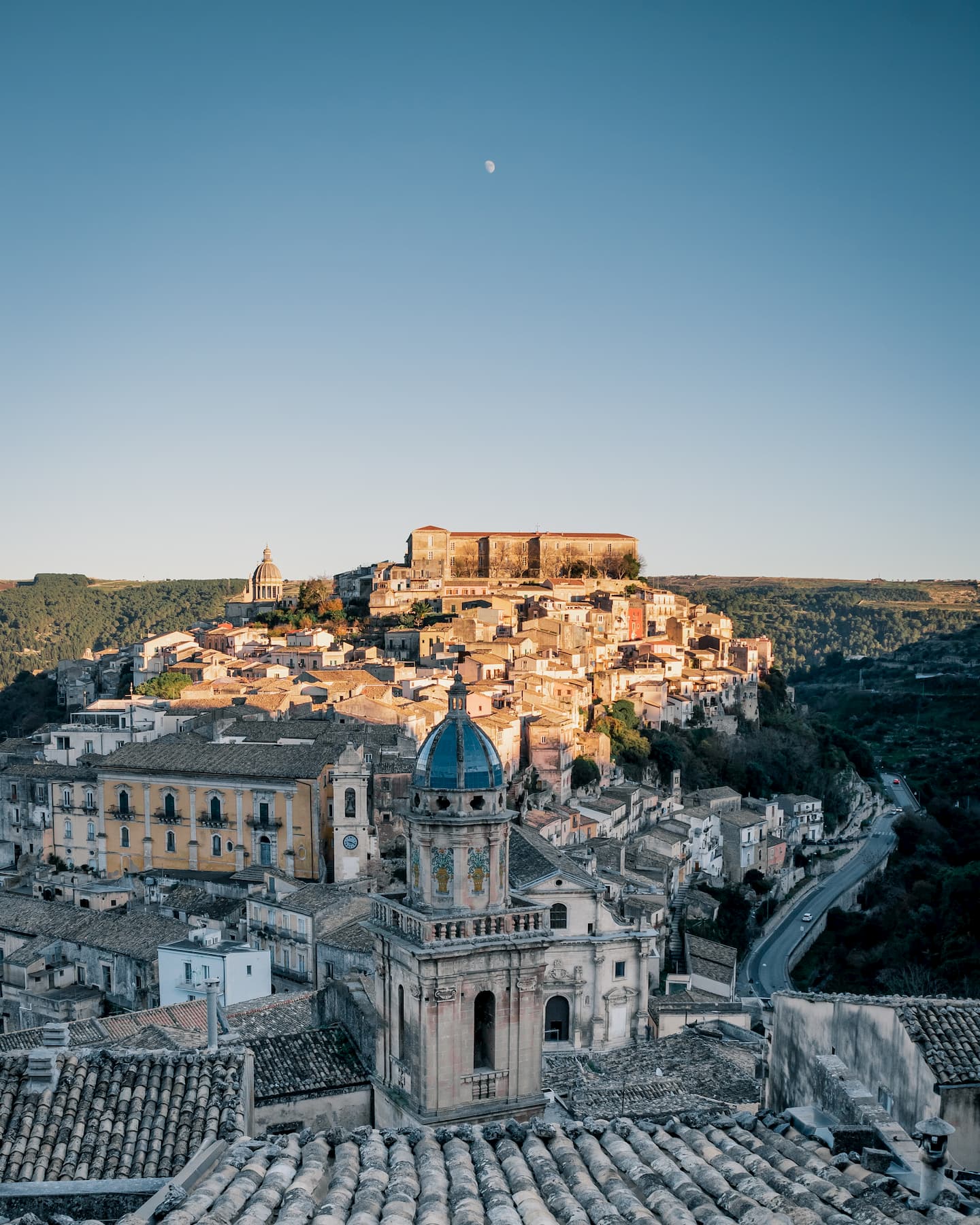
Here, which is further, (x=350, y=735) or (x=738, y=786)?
(x=738, y=786)

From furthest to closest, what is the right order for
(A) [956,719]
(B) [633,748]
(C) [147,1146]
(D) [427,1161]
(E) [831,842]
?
(A) [956,719] < (E) [831,842] < (B) [633,748] < (C) [147,1146] < (D) [427,1161]

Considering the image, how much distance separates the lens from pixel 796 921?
49875mm

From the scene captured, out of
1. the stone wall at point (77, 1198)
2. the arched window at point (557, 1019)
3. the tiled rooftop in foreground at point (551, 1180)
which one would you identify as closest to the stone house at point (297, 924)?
the arched window at point (557, 1019)

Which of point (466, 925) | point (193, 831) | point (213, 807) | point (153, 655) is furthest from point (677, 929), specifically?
point (153, 655)

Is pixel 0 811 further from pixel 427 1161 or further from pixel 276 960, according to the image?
pixel 427 1161

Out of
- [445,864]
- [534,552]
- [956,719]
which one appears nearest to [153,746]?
[445,864]

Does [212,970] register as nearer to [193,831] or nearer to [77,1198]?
[193,831]

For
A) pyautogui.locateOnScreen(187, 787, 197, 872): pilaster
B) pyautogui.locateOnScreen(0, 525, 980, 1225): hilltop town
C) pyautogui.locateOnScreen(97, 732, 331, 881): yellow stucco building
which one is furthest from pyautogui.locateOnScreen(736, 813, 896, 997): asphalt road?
pyautogui.locateOnScreen(187, 787, 197, 872): pilaster

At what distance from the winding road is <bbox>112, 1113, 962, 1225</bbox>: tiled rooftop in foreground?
24.3m

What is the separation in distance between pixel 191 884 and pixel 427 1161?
31747 millimetres

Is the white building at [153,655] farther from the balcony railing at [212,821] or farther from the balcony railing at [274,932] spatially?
the balcony railing at [274,932]

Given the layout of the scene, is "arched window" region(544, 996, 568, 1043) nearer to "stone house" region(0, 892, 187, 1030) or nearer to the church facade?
"stone house" region(0, 892, 187, 1030)

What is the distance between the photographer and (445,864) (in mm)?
16281

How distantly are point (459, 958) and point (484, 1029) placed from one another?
129 centimetres
